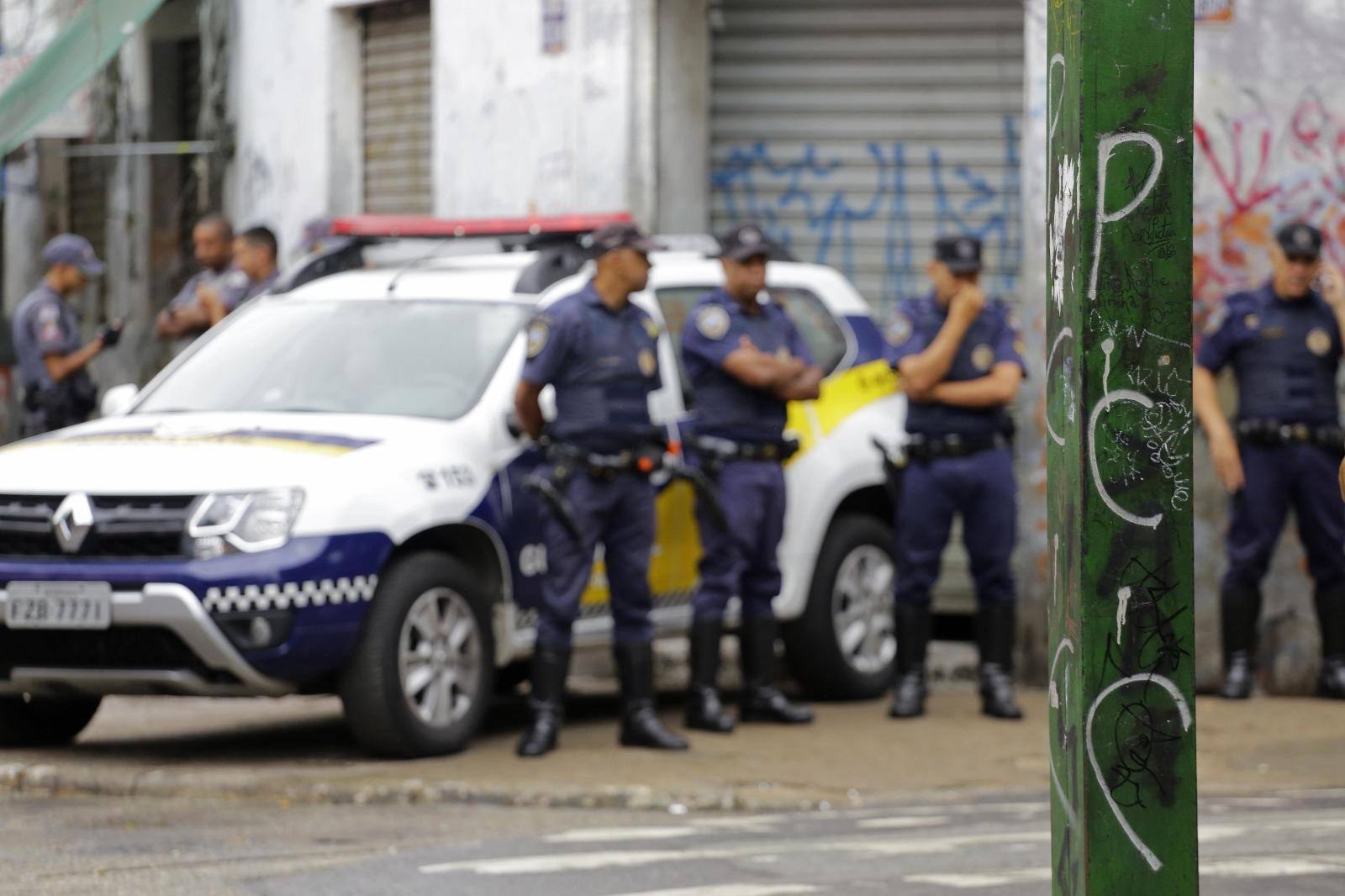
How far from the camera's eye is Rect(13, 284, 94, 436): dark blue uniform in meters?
12.4

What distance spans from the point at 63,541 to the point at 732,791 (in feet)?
7.65

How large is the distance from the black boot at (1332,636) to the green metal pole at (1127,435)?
6.66m

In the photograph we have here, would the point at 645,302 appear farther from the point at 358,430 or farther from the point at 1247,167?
the point at 1247,167

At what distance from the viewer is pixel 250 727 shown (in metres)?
9.61

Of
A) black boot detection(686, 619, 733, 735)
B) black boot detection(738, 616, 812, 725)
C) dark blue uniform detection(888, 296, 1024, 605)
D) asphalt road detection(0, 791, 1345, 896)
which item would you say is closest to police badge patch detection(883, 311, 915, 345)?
dark blue uniform detection(888, 296, 1024, 605)

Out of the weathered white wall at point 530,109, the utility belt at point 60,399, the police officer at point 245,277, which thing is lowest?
the utility belt at point 60,399

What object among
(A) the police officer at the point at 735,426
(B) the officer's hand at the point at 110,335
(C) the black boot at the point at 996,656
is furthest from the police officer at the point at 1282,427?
(B) the officer's hand at the point at 110,335

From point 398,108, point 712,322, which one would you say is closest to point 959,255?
point 712,322

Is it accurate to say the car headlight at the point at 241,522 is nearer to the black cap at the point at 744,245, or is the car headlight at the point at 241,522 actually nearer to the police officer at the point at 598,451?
the police officer at the point at 598,451

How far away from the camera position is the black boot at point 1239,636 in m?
10.4

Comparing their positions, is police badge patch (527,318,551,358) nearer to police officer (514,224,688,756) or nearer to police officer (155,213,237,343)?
police officer (514,224,688,756)

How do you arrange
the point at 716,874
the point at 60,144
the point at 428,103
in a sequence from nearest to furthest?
the point at 716,874 → the point at 428,103 → the point at 60,144

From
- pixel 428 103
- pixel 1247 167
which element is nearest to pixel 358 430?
pixel 1247 167

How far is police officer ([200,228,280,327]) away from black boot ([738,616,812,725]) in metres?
3.39
